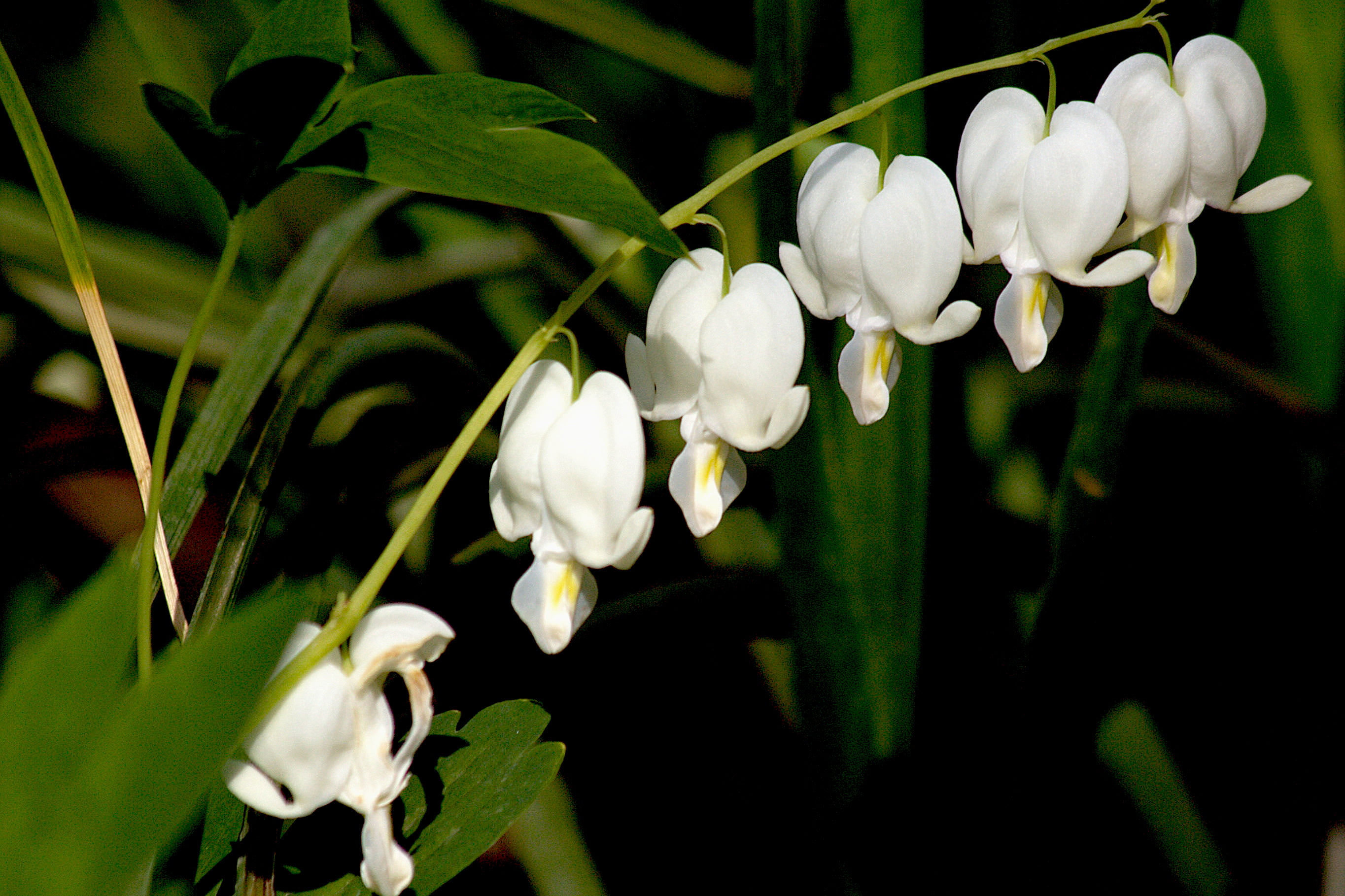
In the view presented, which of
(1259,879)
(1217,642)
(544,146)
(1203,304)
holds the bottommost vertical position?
(1259,879)

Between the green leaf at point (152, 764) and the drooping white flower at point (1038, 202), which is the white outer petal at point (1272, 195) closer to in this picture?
the drooping white flower at point (1038, 202)

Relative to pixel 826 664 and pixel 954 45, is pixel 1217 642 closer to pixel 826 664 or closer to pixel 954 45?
pixel 826 664

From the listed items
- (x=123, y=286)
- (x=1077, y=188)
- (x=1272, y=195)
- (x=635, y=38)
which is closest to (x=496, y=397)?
(x=1077, y=188)

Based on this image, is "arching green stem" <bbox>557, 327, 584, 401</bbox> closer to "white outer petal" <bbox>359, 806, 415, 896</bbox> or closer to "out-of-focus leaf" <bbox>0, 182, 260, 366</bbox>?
"white outer petal" <bbox>359, 806, 415, 896</bbox>

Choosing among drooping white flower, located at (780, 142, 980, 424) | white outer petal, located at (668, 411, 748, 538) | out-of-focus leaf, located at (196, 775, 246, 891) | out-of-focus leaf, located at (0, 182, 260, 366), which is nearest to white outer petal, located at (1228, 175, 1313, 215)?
drooping white flower, located at (780, 142, 980, 424)

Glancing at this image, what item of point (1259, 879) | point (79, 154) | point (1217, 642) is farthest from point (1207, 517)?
point (79, 154)
